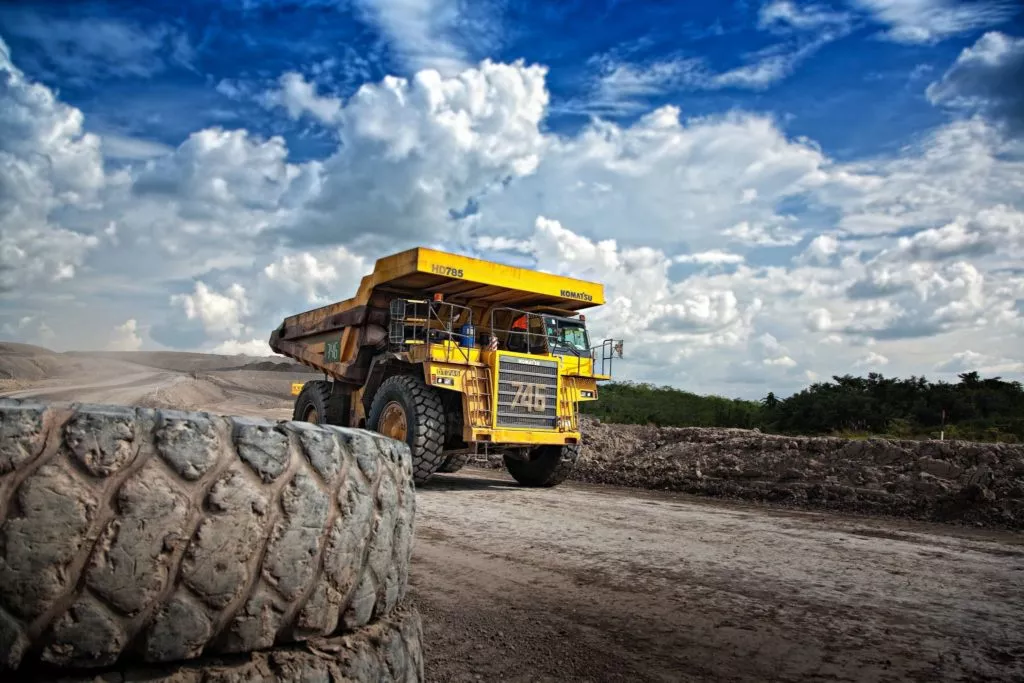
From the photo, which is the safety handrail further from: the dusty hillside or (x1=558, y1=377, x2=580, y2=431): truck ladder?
the dusty hillside

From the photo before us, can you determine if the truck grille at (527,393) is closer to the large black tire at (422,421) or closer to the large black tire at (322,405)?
the large black tire at (422,421)

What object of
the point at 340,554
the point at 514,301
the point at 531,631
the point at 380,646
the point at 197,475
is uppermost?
the point at 514,301

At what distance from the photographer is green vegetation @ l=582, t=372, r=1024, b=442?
16031mm

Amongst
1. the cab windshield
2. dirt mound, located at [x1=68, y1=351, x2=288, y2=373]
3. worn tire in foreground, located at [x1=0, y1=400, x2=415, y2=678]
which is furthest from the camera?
dirt mound, located at [x1=68, y1=351, x2=288, y2=373]

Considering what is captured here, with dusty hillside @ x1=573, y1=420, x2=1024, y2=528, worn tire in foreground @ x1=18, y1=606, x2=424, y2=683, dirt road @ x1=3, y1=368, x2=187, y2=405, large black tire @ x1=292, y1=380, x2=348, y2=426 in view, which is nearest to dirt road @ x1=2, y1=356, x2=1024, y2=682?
worn tire in foreground @ x1=18, y1=606, x2=424, y2=683

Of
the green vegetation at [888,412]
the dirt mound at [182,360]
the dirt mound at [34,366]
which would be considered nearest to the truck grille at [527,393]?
the green vegetation at [888,412]

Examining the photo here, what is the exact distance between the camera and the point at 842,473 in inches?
428

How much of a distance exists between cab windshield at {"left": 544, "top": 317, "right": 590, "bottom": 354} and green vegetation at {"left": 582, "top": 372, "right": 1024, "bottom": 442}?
23.3ft

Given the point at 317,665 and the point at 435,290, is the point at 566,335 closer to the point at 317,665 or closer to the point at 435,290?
the point at 435,290

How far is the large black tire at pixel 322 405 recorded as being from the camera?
13.6 metres

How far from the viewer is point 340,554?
214 cm

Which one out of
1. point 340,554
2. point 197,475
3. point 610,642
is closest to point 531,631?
point 610,642

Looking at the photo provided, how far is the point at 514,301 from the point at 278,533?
10.4 m

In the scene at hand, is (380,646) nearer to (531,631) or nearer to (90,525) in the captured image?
(90,525)
